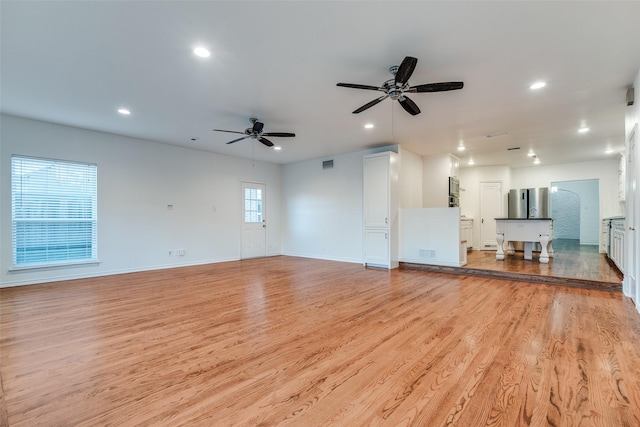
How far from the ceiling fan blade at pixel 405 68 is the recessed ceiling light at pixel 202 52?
193 cm

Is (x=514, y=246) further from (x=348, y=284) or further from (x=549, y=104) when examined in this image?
(x=348, y=284)

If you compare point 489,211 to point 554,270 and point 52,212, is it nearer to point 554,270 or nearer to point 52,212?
point 554,270

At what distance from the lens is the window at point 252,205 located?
8.30 meters

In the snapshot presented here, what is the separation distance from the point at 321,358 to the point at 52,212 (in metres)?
5.78

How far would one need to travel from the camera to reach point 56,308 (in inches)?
146

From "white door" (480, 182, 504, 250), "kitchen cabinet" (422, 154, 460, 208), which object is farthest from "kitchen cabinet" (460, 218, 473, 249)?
"kitchen cabinet" (422, 154, 460, 208)

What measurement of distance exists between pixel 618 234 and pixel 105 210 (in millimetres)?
9845

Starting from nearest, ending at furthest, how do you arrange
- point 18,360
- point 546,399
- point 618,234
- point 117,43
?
point 546,399
point 18,360
point 117,43
point 618,234

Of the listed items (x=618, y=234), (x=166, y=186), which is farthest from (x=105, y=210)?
(x=618, y=234)

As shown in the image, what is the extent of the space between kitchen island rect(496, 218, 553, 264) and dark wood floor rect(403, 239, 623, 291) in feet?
0.75

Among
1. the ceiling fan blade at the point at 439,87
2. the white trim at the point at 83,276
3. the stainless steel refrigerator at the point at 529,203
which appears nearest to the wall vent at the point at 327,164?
the white trim at the point at 83,276

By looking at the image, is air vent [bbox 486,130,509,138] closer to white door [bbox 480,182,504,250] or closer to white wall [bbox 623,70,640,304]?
white wall [bbox 623,70,640,304]

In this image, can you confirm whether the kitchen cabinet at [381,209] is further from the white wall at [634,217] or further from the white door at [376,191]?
the white wall at [634,217]

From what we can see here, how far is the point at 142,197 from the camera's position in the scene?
248 inches
